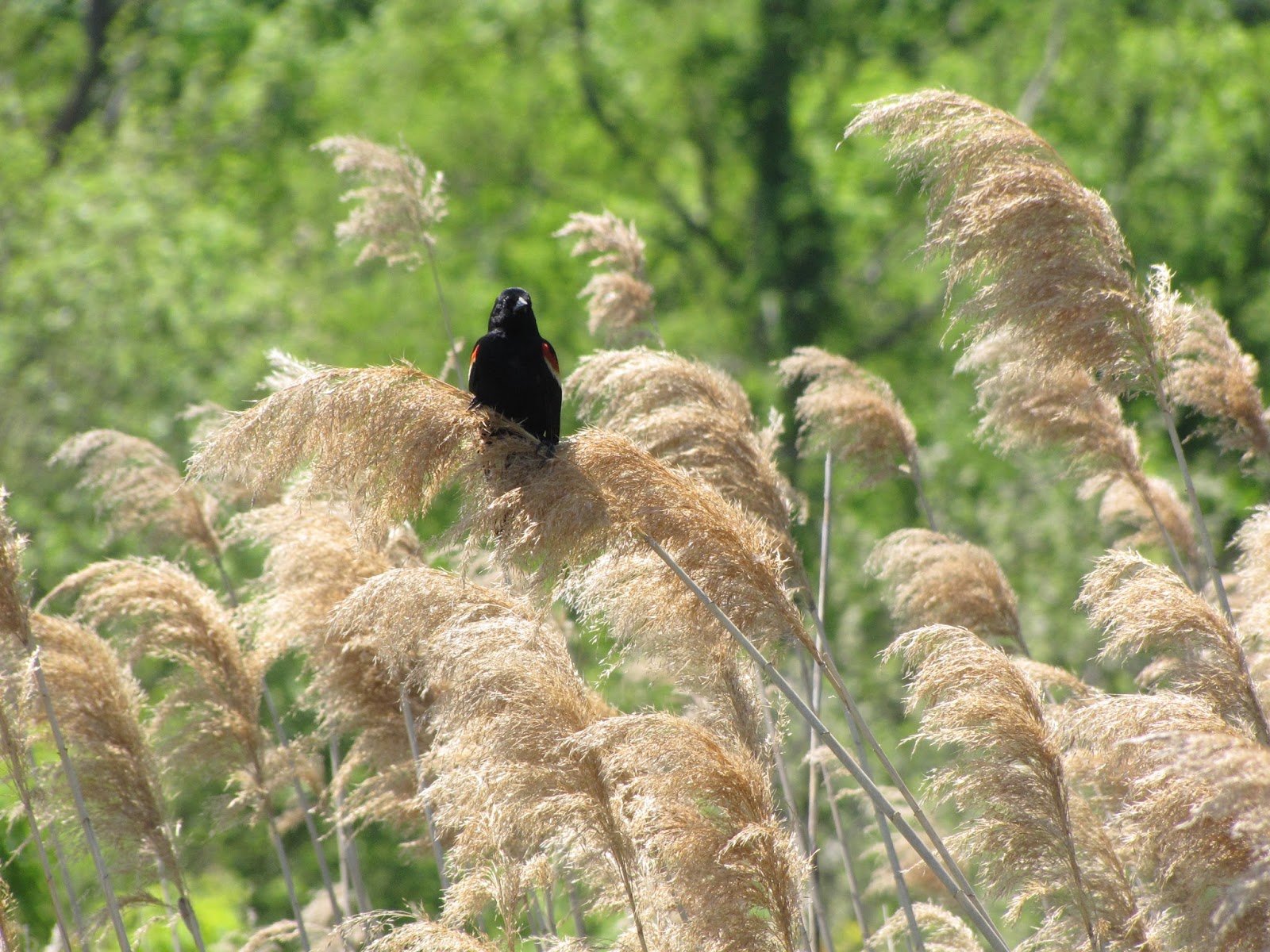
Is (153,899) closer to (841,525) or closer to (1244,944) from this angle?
(1244,944)

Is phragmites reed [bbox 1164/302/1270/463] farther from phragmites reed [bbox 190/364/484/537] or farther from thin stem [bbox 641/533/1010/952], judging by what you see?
phragmites reed [bbox 190/364/484/537]

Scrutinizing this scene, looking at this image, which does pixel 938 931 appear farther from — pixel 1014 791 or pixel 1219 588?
pixel 1219 588

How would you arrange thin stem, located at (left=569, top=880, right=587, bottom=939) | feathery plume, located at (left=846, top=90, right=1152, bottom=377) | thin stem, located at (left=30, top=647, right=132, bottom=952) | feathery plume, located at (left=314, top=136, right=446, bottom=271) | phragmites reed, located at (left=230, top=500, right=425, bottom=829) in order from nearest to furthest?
feathery plume, located at (left=846, top=90, right=1152, bottom=377), thin stem, located at (left=30, top=647, right=132, bottom=952), thin stem, located at (left=569, top=880, right=587, bottom=939), phragmites reed, located at (left=230, top=500, right=425, bottom=829), feathery plume, located at (left=314, top=136, right=446, bottom=271)

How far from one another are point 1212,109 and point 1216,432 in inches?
478

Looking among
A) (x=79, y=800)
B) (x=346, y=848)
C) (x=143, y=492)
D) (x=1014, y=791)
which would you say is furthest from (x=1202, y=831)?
(x=143, y=492)

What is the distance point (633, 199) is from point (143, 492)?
12.7m

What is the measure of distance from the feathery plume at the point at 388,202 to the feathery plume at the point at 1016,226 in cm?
247

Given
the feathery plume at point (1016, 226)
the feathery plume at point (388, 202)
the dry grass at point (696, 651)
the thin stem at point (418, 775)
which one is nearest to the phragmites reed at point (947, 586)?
the dry grass at point (696, 651)

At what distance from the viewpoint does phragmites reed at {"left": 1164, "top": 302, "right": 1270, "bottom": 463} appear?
4.69 meters

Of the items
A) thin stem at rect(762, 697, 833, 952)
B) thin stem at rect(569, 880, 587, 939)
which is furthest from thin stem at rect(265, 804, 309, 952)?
thin stem at rect(762, 697, 833, 952)

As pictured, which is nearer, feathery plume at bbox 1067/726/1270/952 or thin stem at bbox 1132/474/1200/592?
feathery plume at bbox 1067/726/1270/952

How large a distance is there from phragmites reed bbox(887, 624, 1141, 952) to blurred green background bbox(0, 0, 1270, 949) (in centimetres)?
840

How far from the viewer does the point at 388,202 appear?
5566 millimetres

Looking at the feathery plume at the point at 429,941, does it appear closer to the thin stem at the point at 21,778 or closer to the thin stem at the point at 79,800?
the thin stem at the point at 79,800
